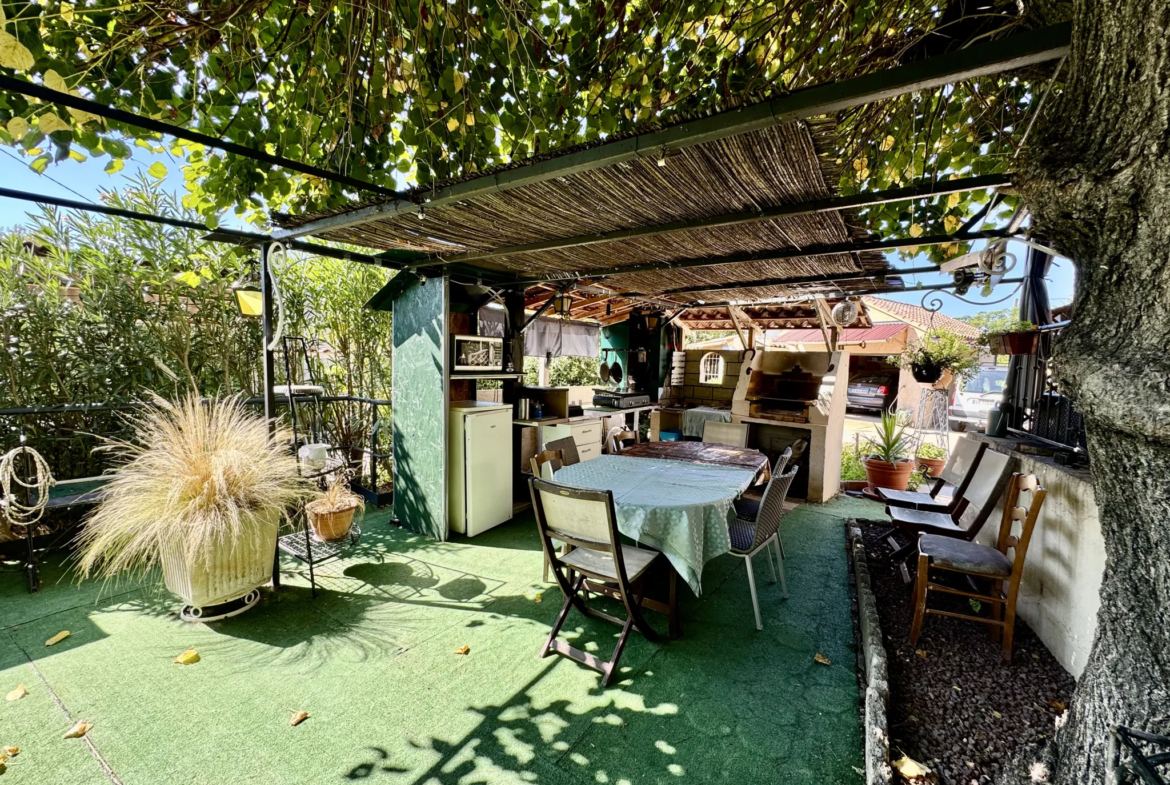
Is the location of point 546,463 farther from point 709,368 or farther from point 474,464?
point 709,368

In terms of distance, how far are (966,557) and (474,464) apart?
3838mm

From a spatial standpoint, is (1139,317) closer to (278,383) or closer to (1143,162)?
(1143,162)

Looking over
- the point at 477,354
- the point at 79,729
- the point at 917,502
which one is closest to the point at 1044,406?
the point at 917,502

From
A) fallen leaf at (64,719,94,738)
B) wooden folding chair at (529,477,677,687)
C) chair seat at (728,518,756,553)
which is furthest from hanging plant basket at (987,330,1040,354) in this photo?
fallen leaf at (64,719,94,738)

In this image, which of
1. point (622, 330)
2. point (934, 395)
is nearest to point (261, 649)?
point (622, 330)

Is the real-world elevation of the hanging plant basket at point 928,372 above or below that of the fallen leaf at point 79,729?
above

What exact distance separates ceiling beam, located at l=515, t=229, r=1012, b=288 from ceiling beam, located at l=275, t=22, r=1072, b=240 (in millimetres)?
1610

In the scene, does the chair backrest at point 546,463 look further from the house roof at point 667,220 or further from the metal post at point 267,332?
the metal post at point 267,332

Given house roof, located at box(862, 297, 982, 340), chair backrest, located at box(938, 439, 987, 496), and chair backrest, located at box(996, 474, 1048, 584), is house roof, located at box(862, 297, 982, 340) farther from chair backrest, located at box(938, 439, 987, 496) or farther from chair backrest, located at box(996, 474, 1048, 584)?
chair backrest, located at box(996, 474, 1048, 584)

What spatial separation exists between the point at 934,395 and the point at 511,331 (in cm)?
681

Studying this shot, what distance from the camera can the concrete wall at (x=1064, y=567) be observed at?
2.29 meters

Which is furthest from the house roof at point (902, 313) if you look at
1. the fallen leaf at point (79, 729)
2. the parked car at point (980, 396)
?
the fallen leaf at point (79, 729)

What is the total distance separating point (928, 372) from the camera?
16.7ft

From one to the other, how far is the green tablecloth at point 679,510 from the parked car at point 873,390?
11.5 metres
